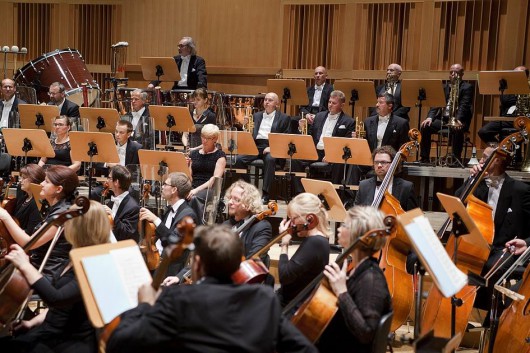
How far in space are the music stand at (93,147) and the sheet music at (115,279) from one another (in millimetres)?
3814

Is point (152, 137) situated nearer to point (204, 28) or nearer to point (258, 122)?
point (258, 122)

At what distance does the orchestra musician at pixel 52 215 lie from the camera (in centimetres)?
427

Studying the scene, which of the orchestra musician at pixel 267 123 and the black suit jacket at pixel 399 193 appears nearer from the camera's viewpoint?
the black suit jacket at pixel 399 193

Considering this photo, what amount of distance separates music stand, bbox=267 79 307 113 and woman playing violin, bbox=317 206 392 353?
5213 millimetres

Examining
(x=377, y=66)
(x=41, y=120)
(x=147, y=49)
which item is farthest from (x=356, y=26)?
(x=41, y=120)

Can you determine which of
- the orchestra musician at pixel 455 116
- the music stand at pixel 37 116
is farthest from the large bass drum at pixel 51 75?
the orchestra musician at pixel 455 116

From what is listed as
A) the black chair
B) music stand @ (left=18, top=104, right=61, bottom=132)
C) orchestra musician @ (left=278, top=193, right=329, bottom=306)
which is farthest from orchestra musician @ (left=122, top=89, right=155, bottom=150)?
the black chair

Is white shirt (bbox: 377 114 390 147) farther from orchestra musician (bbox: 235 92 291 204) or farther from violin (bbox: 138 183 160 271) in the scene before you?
violin (bbox: 138 183 160 271)

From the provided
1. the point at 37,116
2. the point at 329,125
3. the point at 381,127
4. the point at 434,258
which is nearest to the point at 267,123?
the point at 329,125

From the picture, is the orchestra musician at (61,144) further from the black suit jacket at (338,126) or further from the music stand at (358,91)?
the music stand at (358,91)

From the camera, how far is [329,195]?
5.30 meters

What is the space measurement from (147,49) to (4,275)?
336 inches

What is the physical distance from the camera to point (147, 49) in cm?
1157

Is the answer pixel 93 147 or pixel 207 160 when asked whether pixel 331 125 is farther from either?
pixel 93 147
